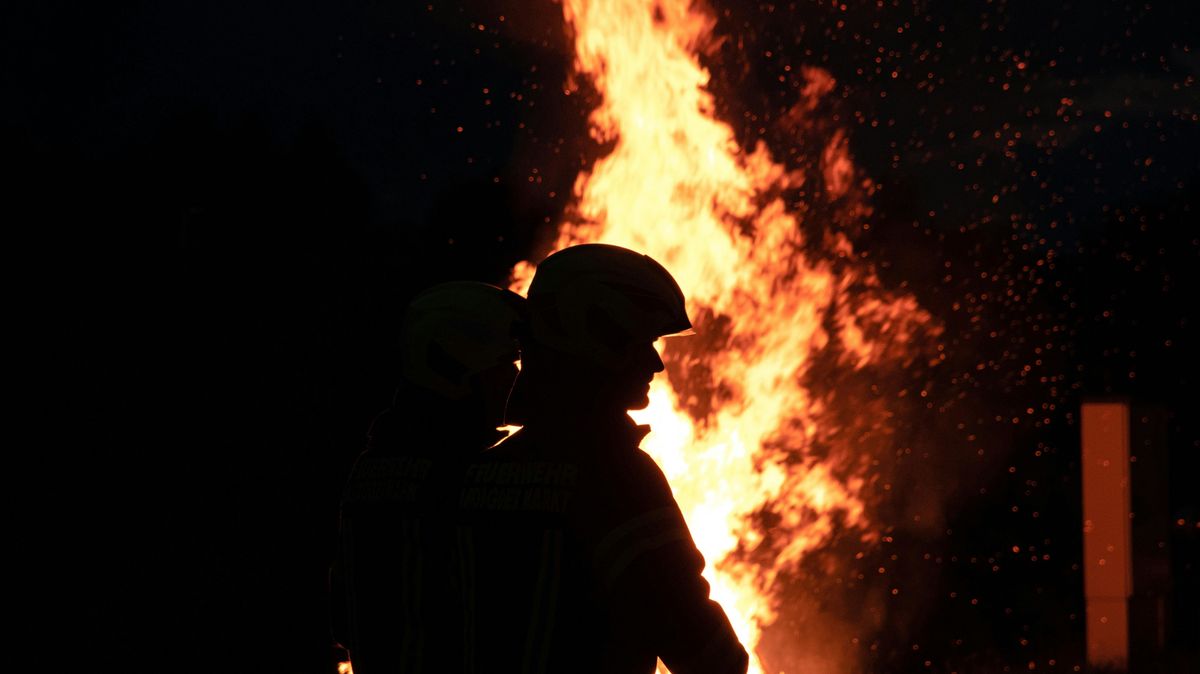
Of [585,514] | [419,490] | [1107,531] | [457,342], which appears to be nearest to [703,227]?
[457,342]

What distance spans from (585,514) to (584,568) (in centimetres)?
10

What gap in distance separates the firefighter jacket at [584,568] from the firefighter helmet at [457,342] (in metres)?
1.41

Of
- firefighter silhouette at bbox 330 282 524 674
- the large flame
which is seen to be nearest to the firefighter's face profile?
firefighter silhouette at bbox 330 282 524 674

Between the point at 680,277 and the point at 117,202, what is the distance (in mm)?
15821

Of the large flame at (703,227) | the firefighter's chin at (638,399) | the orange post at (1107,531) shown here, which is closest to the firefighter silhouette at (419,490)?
the firefighter's chin at (638,399)

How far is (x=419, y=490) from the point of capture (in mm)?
3945

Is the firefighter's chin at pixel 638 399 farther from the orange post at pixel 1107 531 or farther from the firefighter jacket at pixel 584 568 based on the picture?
the orange post at pixel 1107 531

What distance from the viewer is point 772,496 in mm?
8586

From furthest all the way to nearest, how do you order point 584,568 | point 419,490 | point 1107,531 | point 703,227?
1. point 1107,531
2. point 703,227
3. point 419,490
4. point 584,568

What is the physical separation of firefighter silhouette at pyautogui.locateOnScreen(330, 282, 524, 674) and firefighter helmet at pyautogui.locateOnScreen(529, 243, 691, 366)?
0.69 meters

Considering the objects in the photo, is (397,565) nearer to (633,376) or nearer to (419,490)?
(419,490)

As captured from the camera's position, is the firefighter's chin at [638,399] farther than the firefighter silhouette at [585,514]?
Yes

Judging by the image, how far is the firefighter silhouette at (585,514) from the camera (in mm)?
2754

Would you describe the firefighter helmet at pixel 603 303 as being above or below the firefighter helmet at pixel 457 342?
below
